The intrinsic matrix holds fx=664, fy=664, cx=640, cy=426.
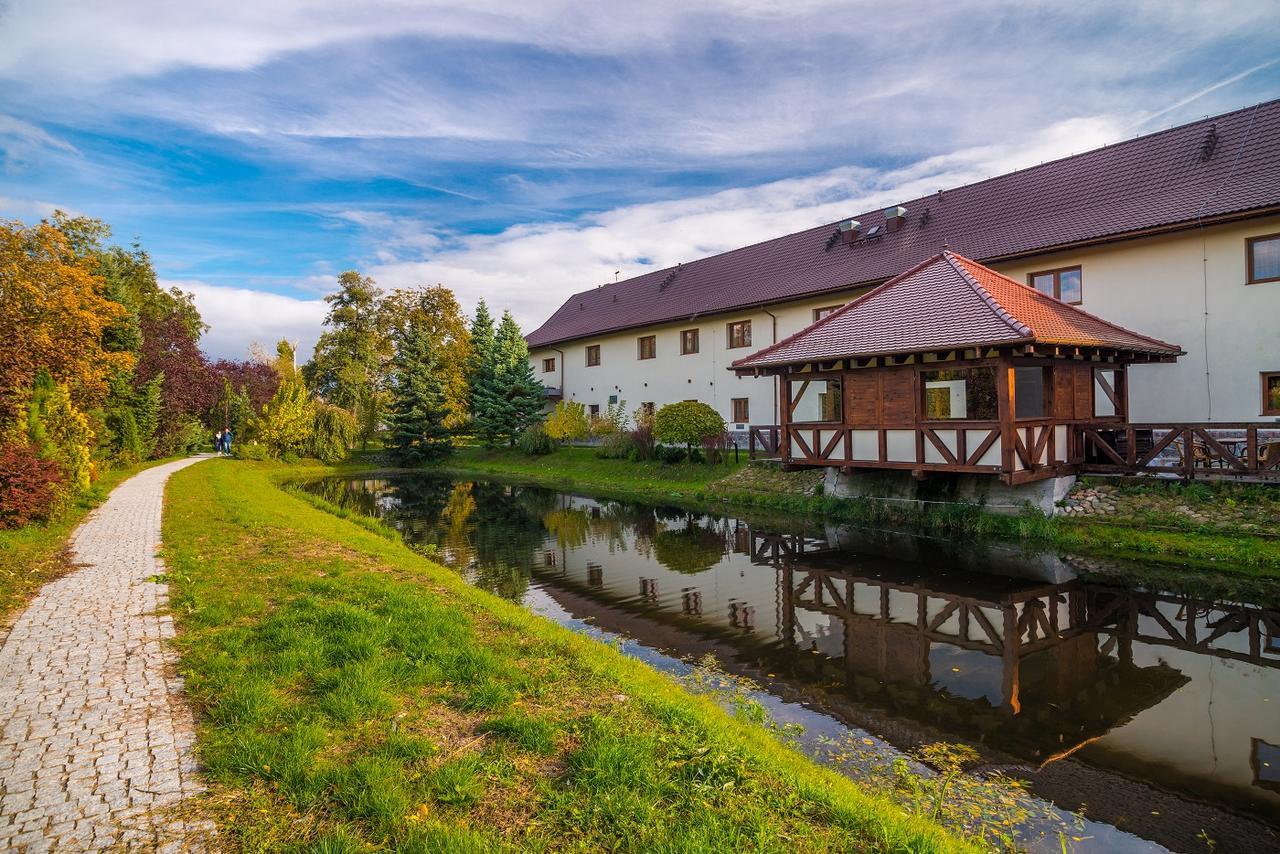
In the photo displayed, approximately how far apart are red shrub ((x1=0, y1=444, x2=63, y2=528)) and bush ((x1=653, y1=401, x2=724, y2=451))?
15068mm

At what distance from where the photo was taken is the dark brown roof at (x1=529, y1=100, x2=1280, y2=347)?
14.6m

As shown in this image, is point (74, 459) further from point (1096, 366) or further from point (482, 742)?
point (1096, 366)

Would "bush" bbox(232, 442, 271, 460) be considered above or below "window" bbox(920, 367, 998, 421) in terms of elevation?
below

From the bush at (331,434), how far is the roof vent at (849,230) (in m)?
23.9

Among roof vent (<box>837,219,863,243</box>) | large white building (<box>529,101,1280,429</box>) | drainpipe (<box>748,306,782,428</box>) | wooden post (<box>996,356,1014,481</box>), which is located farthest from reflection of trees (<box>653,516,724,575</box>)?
roof vent (<box>837,219,863,243</box>)

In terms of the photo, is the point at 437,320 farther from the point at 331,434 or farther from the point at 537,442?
the point at 537,442

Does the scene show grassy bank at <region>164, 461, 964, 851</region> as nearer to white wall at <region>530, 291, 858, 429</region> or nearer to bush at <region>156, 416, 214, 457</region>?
white wall at <region>530, 291, 858, 429</region>

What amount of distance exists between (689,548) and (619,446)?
42.7ft

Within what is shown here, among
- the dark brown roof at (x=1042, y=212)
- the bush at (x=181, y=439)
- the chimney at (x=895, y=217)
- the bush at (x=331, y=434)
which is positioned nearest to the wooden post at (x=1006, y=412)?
the dark brown roof at (x=1042, y=212)

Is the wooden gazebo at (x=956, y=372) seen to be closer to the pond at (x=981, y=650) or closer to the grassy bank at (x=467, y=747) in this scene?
the pond at (x=981, y=650)

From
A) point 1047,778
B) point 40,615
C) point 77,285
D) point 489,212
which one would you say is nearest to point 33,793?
point 40,615

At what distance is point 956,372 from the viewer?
51.0ft

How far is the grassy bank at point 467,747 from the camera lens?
10.0ft

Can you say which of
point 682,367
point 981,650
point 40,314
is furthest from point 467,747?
point 682,367
